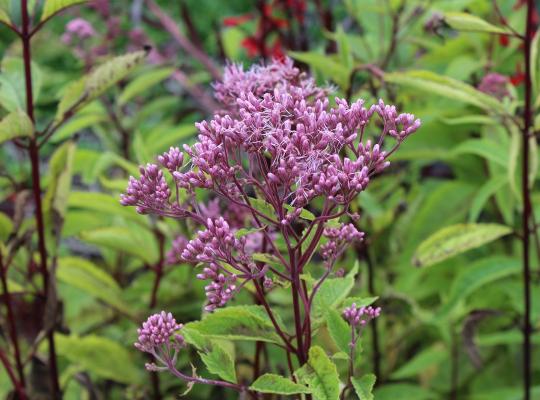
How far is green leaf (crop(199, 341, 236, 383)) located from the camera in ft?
3.38

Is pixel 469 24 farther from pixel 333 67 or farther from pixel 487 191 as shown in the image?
pixel 487 191

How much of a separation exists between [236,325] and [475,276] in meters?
0.83

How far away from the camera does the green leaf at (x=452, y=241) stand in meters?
1.53

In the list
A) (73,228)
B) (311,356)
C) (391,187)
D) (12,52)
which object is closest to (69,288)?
(73,228)

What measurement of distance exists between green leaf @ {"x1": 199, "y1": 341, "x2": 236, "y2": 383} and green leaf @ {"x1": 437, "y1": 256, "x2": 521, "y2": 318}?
0.76 meters

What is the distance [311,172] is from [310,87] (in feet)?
0.92

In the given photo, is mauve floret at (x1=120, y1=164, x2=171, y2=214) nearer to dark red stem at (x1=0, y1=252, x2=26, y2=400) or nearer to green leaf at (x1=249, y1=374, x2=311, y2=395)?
green leaf at (x1=249, y1=374, x2=311, y2=395)

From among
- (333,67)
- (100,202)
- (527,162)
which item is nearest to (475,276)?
(527,162)

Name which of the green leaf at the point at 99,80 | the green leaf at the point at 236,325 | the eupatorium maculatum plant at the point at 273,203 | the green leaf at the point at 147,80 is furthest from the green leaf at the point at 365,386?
the green leaf at the point at 147,80

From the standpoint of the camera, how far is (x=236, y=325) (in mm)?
1056

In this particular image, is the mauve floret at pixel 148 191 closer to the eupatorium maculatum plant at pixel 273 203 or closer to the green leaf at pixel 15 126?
the eupatorium maculatum plant at pixel 273 203

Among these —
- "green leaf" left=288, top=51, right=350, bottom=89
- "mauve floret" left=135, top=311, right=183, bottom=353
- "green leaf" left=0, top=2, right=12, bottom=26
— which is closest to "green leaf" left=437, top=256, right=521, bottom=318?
"green leaf" left=288, top=51, right=350, bottom=89

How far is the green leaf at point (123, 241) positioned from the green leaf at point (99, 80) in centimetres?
34

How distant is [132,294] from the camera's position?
6.31 ft
